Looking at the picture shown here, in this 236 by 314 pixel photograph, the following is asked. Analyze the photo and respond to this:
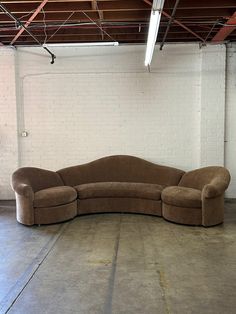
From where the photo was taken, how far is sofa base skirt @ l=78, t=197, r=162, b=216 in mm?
5789

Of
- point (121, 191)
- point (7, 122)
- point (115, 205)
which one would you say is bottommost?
point (115, 205)

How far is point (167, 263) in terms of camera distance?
378 cm

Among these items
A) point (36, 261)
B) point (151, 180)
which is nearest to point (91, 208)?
point (151, 180)

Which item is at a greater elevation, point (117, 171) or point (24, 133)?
point (24, 133)

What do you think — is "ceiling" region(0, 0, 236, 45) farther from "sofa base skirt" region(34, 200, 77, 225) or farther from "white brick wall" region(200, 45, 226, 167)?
"sofa base skirt" region(34, 200, 77, 225)

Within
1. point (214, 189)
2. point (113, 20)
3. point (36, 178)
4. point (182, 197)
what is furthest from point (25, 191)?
point (113, 20)

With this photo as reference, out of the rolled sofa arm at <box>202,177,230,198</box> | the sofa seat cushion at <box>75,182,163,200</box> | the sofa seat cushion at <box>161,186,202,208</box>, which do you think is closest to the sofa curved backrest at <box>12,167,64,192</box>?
the sofa seat cushion at <box>75,182,163,200</box>

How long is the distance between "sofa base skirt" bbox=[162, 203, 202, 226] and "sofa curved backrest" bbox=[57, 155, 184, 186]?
1.06 m

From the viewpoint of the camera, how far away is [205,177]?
571 cm

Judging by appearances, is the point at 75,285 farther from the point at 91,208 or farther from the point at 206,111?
the point at 206,111

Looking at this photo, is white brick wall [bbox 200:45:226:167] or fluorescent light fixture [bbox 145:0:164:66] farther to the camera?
white brick wall [bbox 200:45:226:167]

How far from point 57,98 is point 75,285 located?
4.31 meters

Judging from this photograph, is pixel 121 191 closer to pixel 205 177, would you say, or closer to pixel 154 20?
pixel 205 177

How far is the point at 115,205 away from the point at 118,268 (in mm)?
2292
